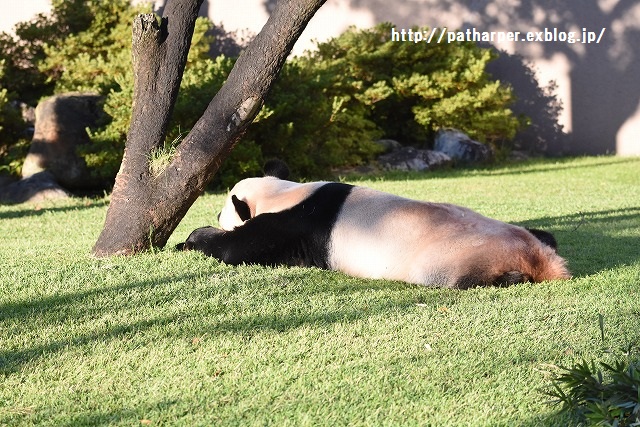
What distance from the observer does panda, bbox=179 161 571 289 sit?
16.1 feet

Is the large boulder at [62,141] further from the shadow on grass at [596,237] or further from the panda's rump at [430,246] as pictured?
the panda's rump at [430,246]

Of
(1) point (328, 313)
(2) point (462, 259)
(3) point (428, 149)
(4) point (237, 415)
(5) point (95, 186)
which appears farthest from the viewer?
(3) point (428, 149)

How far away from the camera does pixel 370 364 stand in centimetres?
354

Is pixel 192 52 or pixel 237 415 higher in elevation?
pixel 192 52

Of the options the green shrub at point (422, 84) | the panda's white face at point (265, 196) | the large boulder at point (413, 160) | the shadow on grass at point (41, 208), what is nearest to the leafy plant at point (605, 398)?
the panda's white face at point (265, 196)

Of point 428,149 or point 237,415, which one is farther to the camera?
point 428,149

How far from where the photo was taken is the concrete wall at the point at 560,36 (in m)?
14.9

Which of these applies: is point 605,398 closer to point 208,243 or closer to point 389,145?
point 208,243

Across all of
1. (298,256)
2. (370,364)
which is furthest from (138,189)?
(370,364)

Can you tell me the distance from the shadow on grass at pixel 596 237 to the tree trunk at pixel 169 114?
2.32 m

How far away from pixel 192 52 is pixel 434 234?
918cm

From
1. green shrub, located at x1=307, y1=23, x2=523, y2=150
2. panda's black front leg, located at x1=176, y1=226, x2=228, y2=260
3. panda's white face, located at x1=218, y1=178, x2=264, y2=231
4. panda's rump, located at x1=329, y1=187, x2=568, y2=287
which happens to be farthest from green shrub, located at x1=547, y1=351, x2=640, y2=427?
green shrub, located at x1=307, y1=23, x2=523, y2=150

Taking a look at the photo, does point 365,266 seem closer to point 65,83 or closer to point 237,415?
point 237,415

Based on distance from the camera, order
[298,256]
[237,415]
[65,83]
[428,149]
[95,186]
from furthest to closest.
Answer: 1. [428,149]
2. [65,83]
3. [95,186]
4. [298,256]
5. [237,415]
